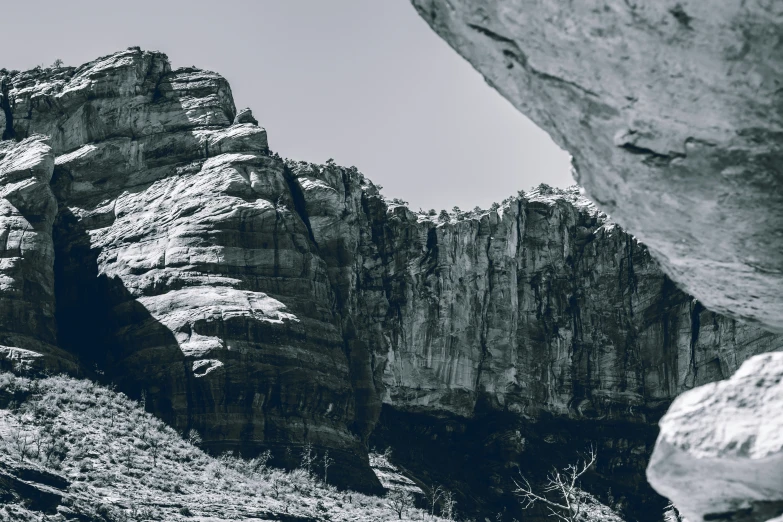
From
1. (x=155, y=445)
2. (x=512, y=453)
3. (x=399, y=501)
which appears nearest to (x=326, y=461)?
(x=399, y=501)

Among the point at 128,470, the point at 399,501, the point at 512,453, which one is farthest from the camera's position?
the point at 512,453

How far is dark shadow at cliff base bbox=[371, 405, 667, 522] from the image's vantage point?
8119 centimetres

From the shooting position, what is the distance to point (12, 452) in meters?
55.4

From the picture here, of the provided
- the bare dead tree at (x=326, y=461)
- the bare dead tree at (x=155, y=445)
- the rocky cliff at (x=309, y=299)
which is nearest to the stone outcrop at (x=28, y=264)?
the rocky cliff at (x=309, y=299)

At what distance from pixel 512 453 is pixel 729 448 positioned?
7653 cm

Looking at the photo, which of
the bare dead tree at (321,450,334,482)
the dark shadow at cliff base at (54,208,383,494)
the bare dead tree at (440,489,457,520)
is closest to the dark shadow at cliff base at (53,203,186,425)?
the dark shadow at cliff base at (54,208,383,494)

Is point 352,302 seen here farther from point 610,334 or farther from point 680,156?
point 680,156

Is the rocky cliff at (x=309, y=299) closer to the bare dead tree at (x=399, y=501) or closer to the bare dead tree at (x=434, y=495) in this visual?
the bare dead tree at (x=399, y=501)

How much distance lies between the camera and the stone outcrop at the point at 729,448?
952 centimetres

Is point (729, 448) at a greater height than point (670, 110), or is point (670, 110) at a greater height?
point (670, 110)

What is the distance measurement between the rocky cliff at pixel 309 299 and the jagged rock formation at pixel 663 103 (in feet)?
193

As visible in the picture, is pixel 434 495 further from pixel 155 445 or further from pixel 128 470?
pixel 128 470

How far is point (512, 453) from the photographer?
84875 millimetres

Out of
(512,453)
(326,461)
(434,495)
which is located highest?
(512,453)
